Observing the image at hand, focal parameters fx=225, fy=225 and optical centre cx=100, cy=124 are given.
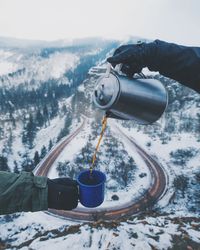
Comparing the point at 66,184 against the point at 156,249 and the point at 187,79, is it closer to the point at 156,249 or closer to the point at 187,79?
the point at 187,79

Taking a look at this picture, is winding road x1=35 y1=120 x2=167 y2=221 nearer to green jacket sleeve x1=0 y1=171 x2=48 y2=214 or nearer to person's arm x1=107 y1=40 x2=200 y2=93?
green jacket sleeve x1=0 y1=171 x2=48 y2=214

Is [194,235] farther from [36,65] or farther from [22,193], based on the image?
[36,65]

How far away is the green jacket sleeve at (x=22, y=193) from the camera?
2.27 meters

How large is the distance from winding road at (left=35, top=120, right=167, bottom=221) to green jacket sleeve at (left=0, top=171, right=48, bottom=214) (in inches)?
891

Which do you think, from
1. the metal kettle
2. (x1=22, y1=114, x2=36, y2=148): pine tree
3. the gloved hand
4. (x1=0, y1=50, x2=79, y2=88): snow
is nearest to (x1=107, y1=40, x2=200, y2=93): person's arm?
the gloved hand

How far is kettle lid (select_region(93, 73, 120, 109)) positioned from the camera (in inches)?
109

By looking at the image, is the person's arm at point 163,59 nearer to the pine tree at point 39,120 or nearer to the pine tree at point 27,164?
the pine tree at point 27,164

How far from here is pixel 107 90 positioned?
284cm

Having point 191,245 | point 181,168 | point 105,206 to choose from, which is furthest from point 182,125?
point 191,245

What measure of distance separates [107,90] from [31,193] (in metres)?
1.49

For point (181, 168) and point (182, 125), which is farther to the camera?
point (182, 125)

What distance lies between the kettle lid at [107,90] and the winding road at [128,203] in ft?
74.5

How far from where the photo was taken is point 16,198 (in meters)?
2.31

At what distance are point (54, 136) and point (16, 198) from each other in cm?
4938
